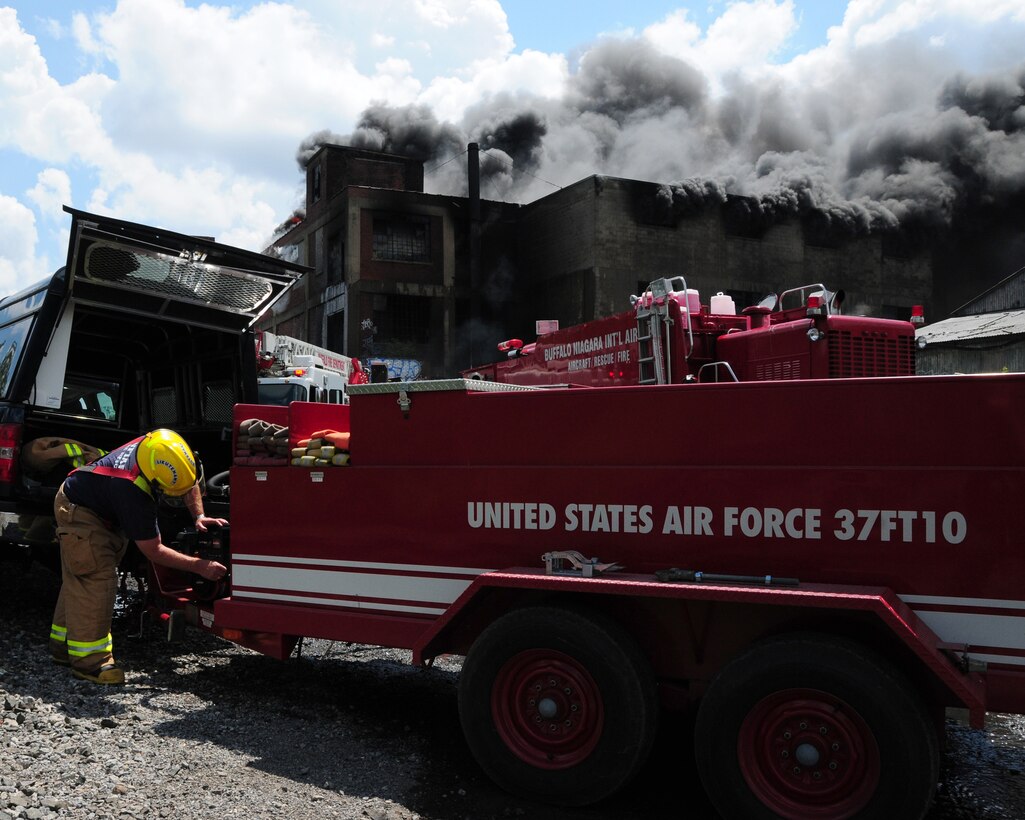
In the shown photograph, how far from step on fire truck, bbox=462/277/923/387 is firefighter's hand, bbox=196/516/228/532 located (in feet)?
10.5

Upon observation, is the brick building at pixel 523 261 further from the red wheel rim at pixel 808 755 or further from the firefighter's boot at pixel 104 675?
the red wheel rim at pixel 808 755

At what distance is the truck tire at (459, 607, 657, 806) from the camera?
12.3 ft

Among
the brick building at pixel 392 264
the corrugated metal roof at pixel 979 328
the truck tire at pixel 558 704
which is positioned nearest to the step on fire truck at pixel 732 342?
the truck tire at pixel 558 704

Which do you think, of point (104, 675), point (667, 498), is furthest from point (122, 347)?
point (667, 498)

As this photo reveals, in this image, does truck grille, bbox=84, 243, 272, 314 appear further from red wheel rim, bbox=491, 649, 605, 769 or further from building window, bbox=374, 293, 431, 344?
building window, bbox=374, 293, 431, 344

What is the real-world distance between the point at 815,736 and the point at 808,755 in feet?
0.25

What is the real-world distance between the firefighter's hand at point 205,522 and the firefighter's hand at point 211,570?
1.26 feet

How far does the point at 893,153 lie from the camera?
38.0 meters

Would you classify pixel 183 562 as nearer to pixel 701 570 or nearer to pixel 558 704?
pixel 558 704

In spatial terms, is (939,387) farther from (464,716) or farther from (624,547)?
(464,716)

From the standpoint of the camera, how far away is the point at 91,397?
818cm

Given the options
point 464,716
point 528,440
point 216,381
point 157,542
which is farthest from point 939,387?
point 216,381

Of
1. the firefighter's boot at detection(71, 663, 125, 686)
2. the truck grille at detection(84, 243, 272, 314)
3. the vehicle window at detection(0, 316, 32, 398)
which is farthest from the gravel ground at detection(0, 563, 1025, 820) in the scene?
the truck grille at detection(84, 243, 272, 314)

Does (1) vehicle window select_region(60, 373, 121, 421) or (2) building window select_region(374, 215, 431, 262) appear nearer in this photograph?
(1) vehicle window select_region(60, 373, 121, 421)
